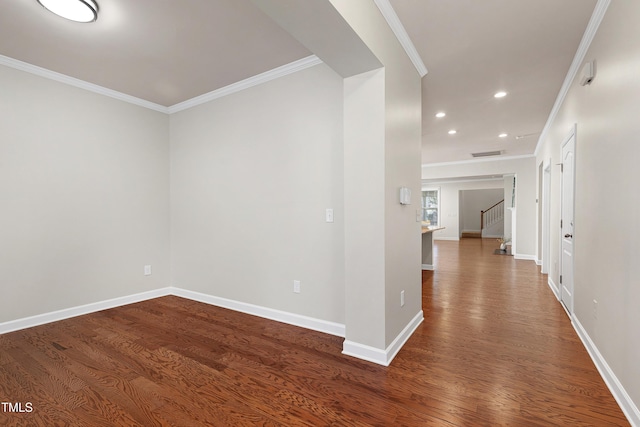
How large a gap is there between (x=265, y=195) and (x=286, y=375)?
1.78m

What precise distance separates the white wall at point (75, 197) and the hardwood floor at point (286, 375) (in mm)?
452

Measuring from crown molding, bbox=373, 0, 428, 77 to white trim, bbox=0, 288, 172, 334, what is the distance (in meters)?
4.06

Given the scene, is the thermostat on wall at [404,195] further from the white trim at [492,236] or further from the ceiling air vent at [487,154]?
the white trim at [492,236]

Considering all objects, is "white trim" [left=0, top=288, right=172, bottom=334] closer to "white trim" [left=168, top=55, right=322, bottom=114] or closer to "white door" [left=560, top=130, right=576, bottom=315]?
"white trim" [left=168, top=55, right=322, bottom=114]

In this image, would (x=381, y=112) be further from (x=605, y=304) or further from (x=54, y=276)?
(x=54, y=276)

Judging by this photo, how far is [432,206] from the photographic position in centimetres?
1264

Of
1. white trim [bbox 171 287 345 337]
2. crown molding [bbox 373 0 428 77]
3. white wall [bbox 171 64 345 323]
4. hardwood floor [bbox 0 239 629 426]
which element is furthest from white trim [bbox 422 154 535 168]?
white trim [bbox 171 287 345 337]

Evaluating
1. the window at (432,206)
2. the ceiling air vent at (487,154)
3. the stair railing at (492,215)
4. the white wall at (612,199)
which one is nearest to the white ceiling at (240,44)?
the white wall at (612,199)

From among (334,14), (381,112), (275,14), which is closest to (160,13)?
(275,14)

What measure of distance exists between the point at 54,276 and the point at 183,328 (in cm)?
154

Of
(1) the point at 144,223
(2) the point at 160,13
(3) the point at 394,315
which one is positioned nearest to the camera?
(2) the point at 160,13

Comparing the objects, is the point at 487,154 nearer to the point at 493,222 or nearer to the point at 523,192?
the point at 523,192

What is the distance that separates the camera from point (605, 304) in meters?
2.03

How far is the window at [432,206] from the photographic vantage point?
12.3 metres
